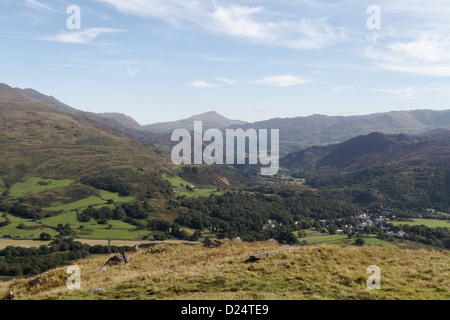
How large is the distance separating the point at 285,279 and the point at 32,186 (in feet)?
714

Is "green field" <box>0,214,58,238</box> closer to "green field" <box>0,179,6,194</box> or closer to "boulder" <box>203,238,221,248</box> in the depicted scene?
"green field" <box>0,179,6,194</box>

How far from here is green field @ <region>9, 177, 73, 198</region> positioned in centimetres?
17212

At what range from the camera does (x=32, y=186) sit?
18575 centimetres

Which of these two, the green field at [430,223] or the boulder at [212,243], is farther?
the green field at [430,223]

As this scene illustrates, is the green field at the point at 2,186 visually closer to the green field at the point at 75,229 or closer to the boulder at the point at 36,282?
the green field at the point at 75,229

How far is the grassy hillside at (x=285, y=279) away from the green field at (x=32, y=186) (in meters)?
184

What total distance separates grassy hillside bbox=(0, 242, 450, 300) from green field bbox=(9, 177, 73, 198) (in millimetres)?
184153

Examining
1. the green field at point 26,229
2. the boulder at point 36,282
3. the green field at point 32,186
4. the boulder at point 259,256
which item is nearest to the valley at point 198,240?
the green field at point 26,229

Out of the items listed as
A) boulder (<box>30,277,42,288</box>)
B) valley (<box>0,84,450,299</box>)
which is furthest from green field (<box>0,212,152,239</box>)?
boulder (<box>30,277,42,288</box>)

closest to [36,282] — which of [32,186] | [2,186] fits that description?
[32,186]

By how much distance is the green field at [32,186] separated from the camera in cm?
17212

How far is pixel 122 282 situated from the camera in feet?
75.5
